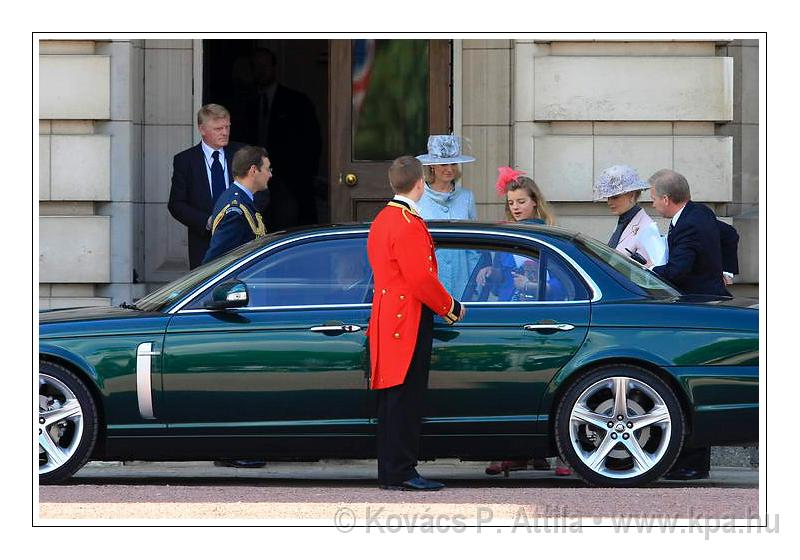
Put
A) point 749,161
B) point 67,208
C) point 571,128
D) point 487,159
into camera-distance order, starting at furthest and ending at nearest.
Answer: point 487,159 < point 749,161 < point 67,208 < point 571,128

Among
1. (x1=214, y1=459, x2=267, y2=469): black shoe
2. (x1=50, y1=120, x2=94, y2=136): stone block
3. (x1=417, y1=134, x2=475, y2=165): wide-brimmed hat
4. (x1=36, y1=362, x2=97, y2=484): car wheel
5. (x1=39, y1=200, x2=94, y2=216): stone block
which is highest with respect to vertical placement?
(x1=50, y1=120, x2=94, y2=136): stone block

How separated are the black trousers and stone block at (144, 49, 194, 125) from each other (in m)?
5.68

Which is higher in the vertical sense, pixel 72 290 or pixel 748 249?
pixel 748 249

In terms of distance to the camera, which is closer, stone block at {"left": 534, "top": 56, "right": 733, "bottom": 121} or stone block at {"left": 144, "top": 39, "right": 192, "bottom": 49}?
stone block at {"left": 534, "top": 56, "right": 733, "bottom": 121}

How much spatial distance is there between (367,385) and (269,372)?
1.70 feet

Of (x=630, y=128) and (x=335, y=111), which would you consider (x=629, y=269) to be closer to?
(x=630, y=128)

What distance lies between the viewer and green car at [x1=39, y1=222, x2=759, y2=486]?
8.70 metres

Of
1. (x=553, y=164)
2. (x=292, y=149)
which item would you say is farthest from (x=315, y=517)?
(x=292, y=149)

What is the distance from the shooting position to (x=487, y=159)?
13.5 metres

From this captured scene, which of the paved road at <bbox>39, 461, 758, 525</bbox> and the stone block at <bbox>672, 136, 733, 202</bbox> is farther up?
the stone block at <bbox>672, 136, 733, 202</bbox>

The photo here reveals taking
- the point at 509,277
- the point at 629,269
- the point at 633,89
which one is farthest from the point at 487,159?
the point at 509,277

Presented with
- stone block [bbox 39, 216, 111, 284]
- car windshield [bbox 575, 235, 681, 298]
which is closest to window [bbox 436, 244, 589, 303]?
car windshield [bbox 575, 235, 681, 298]

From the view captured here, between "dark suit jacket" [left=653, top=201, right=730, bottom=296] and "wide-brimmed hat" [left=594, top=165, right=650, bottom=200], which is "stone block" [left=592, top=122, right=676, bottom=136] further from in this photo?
"dark suit jacket" [left=653, top=201, right=730, bottom=296]
